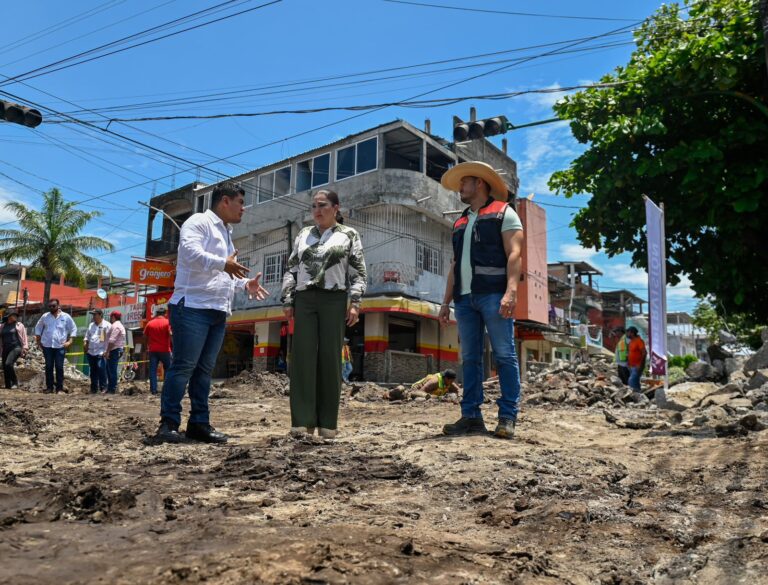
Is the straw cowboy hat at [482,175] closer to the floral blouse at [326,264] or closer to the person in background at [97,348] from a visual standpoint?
the floral blouse at [326,264]

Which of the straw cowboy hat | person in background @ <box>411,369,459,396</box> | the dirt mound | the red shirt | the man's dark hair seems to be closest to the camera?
the dirt mound

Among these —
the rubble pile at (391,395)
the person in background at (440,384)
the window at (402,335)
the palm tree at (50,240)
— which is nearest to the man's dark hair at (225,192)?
the rubble pile at (391,395)

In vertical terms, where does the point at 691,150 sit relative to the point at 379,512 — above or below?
above

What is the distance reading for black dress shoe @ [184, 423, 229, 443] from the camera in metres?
4.15

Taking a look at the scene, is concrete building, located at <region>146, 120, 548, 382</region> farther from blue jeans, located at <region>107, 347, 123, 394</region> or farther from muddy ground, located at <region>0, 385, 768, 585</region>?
muddy ground, located at <region>0, 385, 768, 585</region>

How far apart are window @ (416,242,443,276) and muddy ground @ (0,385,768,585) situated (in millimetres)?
20537

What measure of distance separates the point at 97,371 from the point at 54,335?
1.47 m

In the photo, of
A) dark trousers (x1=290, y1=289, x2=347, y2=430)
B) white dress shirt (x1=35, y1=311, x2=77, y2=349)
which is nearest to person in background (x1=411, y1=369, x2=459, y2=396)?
white dress shirt (x1=35, y1=311, x2=77, y2=349)

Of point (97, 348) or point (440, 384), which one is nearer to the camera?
point (440, 384)

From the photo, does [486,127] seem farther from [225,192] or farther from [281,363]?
[281,363]

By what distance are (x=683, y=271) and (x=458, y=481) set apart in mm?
8577

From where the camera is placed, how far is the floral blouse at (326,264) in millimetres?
4395

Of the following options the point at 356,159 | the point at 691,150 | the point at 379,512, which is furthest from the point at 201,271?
the point at 356,159

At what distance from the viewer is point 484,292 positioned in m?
4.44
